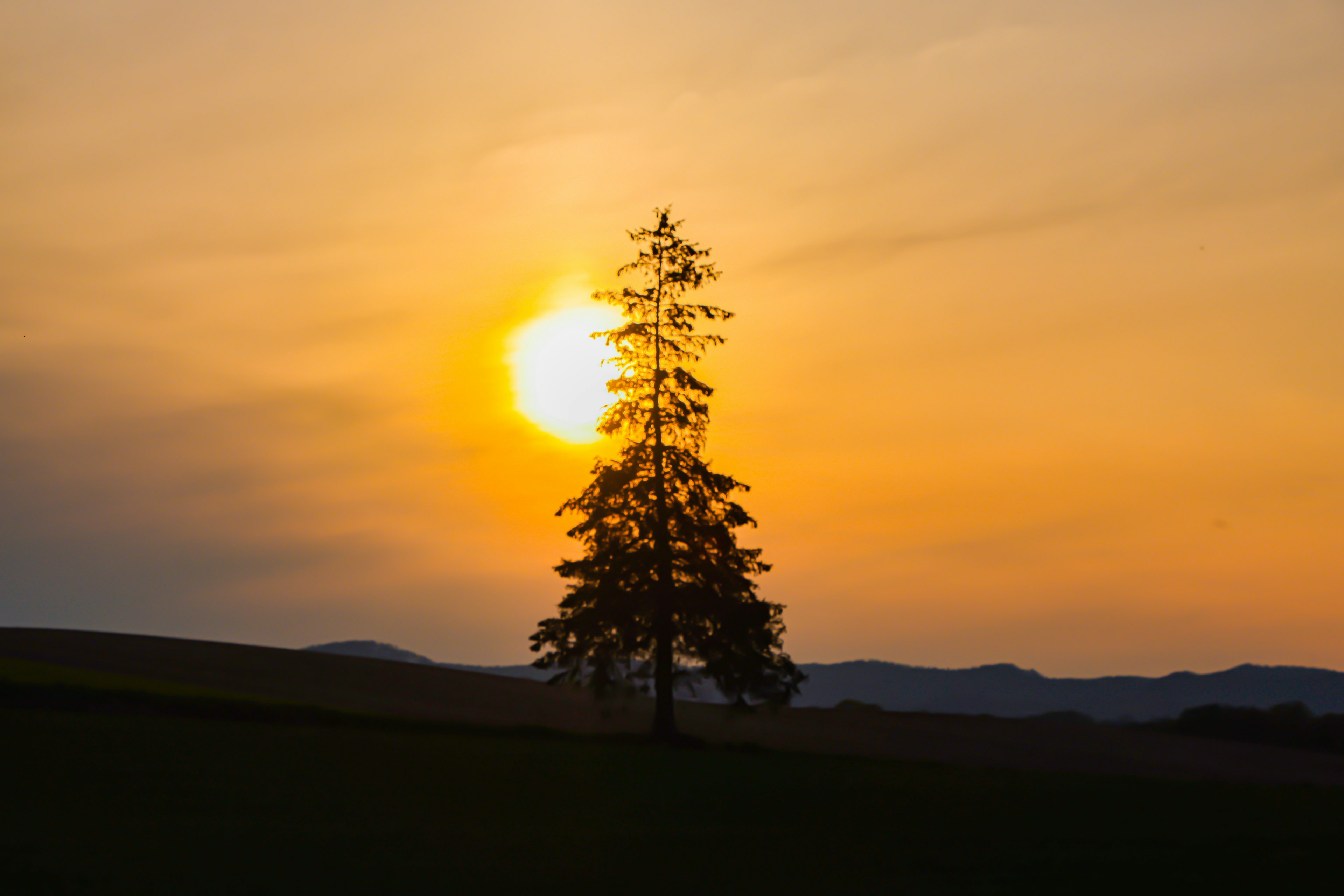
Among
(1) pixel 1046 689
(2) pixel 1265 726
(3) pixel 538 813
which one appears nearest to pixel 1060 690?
(1) pixel 1046 689

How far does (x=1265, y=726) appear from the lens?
59.6 metres

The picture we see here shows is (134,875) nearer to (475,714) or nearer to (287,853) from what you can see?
(287,853)

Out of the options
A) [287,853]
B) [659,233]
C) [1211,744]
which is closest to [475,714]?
[659,233]

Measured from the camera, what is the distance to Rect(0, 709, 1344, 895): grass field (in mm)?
13141

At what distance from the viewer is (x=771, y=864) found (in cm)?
1474

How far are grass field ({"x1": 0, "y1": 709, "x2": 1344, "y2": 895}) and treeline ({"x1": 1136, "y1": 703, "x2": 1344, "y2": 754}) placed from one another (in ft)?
108

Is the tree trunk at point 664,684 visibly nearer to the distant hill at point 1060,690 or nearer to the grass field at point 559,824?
the grass field at point 559,824

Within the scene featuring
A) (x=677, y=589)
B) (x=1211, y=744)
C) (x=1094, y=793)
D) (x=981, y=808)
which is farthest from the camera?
(x=1211, y=744)

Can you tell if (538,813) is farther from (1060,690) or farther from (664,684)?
(1060,690)

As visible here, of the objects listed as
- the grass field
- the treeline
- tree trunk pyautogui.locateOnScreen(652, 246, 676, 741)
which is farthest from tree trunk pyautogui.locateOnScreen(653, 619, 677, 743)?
the treeline

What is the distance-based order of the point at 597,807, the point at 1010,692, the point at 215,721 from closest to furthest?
the point at 597,807 → the point at 215,721 → the point at 1010,692

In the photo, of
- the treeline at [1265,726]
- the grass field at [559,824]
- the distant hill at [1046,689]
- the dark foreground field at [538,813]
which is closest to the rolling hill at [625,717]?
the dark foreground field at [538,813]

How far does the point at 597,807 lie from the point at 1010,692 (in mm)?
170936

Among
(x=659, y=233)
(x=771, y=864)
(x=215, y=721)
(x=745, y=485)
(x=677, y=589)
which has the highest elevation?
(x=659, y=233)
